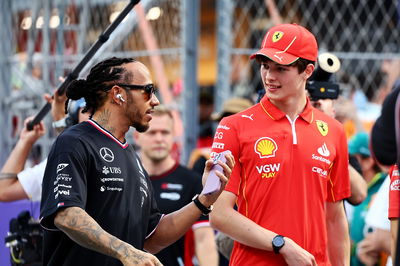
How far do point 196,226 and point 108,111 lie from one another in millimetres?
2284

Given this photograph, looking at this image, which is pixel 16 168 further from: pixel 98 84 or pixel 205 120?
pixel 205 120

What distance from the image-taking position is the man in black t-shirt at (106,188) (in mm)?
3498

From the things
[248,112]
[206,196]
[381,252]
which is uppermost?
[248,112]

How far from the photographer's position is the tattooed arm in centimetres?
346

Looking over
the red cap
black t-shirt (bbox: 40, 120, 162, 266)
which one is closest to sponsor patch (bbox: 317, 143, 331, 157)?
the red cap

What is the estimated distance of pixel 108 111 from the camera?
155 inches

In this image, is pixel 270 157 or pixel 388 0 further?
pixel 388 0

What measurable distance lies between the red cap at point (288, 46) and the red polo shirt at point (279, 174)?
27 centimetres

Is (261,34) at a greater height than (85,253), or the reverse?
(261,34)

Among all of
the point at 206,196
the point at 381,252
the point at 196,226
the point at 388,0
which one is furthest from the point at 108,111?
the point at 388,0

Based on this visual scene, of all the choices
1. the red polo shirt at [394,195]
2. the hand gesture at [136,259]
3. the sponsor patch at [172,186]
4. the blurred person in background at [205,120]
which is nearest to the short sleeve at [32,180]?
the sponsor patch at [172,186]

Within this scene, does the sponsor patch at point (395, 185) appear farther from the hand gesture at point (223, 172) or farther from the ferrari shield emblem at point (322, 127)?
the hand gesture at point (223, 172)

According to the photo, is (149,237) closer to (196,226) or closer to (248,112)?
(248,112)

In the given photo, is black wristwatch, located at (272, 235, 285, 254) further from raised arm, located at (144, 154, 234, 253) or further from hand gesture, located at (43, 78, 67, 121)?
hand gesture, located at (43, 78, 67, 121)
